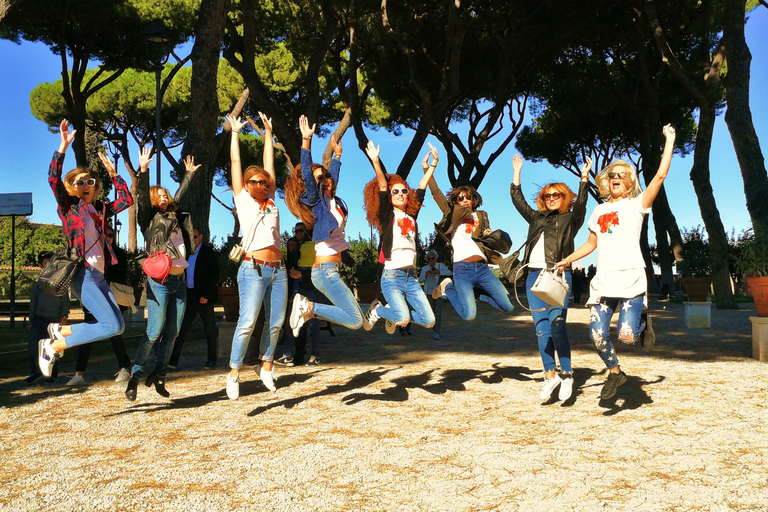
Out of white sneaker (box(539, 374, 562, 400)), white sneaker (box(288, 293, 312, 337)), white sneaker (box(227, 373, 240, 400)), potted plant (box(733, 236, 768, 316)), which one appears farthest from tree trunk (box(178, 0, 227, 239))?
potted plant (box(733, 236, 768, 316))

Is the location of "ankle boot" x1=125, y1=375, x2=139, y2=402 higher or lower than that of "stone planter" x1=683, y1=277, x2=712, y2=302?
lower

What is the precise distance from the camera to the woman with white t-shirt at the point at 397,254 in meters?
5.95

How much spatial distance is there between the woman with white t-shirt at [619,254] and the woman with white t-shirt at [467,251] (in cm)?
100

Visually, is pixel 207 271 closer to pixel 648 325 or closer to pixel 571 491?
pixel 648 325

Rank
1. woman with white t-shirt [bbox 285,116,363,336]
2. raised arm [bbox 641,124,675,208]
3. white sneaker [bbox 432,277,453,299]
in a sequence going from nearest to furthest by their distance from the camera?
1. raised arm [bbox 641,124,675,208]
2. woman with white t-shirt [bbox 285,116,363,336]
3. white sneaker [bbox 432,277,453,299]

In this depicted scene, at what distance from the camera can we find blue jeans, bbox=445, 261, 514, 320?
20.3 ft

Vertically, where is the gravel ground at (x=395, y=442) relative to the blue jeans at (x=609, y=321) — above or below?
below

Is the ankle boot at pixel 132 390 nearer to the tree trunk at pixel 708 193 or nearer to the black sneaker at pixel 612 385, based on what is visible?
the black sneaker at pixel 612 385

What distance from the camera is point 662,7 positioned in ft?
68.6

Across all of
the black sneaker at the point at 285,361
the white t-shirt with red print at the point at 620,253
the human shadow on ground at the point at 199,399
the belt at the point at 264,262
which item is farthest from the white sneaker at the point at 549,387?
the black sneaker at the point at 285,361

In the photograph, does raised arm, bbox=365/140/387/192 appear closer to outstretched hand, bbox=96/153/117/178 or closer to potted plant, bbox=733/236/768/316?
outstretched hand, bbox=96/153/117/178

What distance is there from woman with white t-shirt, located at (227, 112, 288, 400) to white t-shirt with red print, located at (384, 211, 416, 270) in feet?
3.35

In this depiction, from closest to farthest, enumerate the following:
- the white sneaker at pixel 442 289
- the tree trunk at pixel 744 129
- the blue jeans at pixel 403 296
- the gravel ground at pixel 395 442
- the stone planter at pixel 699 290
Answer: the gravel ground at pixel 395 442 < the blue jeans at pixel 403 296 < the white sneaker at pixel 442 289 < the tree trunk at pixel 744 129 < the stone planter at pixel 699 290

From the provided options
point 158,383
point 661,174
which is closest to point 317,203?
point 158,383
